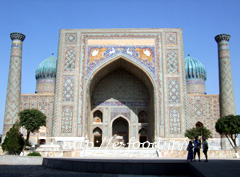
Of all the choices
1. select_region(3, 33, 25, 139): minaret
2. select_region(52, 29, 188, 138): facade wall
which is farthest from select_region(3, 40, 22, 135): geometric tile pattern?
select_region(52, 29, 188, 138): facade wall

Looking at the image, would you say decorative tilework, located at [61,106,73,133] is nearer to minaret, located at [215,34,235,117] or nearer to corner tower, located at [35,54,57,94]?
corner tower, located at [35,54,57,94]

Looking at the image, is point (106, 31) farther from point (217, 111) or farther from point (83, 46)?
point (217, 111)

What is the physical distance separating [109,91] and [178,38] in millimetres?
3970

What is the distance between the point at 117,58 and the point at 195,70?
598 centimetres

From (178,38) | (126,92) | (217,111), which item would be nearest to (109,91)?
(126,92)

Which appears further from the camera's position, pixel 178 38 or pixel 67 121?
pixel 178 38

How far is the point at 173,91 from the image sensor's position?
12.3 meters

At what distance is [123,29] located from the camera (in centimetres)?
1308

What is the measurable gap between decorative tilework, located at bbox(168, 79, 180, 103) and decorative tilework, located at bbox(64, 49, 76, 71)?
4.18 m

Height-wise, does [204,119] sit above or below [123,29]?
below

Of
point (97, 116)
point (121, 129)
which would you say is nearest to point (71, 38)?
point (97, 116)

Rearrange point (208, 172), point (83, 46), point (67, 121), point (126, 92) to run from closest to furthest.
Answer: point (208, 172)
point (67, 121)
point (83, 46)
point (126, 92)

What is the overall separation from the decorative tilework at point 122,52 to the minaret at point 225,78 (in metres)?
2.98

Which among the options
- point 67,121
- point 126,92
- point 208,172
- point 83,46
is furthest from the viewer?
point 126,92
